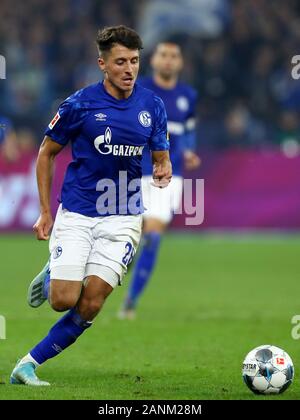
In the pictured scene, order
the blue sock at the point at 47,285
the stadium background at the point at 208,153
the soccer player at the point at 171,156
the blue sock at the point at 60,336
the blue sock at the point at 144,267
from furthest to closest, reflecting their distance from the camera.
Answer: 1. the stadium background at the point at 208,153
2. the soccer player at the point at 171,156
3. the blue sock at the point at 144,267
4. the blue sock at the point at 47,285
5. the blue sock at the point at 60,336

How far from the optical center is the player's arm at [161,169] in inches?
276

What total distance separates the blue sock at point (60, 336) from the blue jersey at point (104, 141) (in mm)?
704

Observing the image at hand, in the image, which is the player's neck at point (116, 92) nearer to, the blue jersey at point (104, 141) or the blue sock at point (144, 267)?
the blue jersey at point (104, 141)

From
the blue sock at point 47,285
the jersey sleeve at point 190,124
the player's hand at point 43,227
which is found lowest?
the blue sock at point 47,285

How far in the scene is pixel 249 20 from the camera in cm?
2311

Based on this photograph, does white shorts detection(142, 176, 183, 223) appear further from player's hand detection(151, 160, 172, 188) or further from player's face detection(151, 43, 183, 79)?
player's hand detection(151, 160, 172, 188)

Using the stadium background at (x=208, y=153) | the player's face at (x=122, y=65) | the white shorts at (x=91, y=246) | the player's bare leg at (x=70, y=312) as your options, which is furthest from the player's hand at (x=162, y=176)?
the stadium background at (x=208, y=153)

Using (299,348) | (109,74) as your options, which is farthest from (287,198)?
(109,74)

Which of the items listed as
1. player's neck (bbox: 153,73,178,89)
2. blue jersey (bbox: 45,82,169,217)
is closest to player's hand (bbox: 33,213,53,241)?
blue jersey (bbox: 45,82,169,217)

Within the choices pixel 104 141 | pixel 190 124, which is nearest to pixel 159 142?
pixel 104 141

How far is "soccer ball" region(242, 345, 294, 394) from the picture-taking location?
252 inches

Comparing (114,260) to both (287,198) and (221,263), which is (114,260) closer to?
(221,263)

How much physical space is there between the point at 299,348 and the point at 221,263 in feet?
24.6
